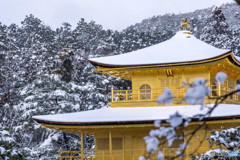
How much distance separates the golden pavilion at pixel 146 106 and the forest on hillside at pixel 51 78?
2704 mm

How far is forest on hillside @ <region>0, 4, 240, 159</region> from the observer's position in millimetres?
22961

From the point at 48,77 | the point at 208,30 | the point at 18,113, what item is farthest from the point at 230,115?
the point at 208,30

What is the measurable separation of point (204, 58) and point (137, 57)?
124 inches

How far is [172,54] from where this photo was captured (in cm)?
1720

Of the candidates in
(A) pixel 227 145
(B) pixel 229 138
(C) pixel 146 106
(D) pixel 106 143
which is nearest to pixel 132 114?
(C) pixel 146 106

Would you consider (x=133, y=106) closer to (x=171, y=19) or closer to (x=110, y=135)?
(x=110, y=135)

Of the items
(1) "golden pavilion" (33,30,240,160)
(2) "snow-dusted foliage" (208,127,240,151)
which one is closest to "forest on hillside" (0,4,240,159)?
(1) "golden pavilion" (33,30,240,160)

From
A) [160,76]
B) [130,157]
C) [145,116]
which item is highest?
[160,76]

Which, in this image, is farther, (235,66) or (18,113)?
(18,113)

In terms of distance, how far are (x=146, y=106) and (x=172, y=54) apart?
2589 millimetres

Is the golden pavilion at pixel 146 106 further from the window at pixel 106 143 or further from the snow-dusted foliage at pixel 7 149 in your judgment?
the snow-dusted foliage at pixel 7 149

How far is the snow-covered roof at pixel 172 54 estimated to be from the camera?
52.7ft

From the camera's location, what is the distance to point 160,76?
55.7 feet

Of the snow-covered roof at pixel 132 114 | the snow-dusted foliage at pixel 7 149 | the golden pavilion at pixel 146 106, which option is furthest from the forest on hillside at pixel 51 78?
the golden pavilion at pixel 146 106
